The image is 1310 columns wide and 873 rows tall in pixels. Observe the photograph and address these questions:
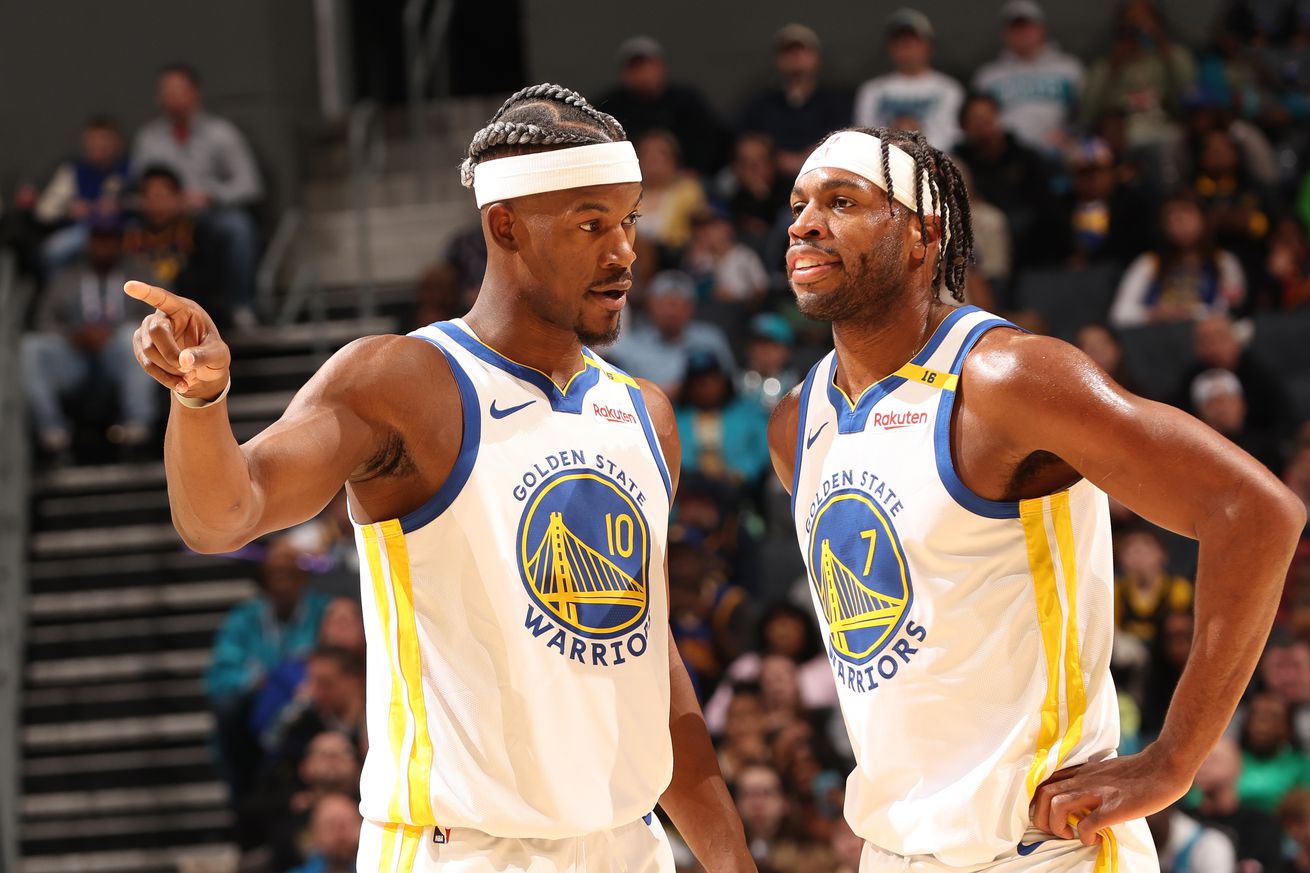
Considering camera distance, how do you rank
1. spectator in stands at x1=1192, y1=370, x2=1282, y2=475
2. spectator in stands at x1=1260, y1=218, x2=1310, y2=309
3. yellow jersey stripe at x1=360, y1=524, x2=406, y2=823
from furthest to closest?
spectator in stands at x1=1260, y1=218, x2=1310, y2=309, spectator in stands at x1=1192, y1=370, x2=1282, y2=475, yellow jersey stripe at x1=360, y1=524, x2=406, y2=823

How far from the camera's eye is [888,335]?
155 inches

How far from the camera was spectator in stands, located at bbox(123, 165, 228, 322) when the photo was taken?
11.6 meters

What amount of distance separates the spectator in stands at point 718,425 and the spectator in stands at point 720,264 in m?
1.21

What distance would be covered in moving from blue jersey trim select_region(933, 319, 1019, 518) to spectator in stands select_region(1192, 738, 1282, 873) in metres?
4.19

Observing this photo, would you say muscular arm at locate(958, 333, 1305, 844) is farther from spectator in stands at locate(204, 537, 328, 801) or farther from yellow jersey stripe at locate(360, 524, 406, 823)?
spectator in stands at locate(204, 537, 328, 801)

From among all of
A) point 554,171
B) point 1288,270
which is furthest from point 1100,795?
point 1288,270

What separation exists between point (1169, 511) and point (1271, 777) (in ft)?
15.9

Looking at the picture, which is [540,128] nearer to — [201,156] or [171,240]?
[171,240]

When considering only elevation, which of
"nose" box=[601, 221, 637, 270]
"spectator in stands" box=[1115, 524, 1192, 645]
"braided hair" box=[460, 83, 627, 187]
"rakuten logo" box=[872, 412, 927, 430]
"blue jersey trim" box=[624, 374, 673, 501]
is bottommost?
"spectator in stands" box=[1115, 524, 1192, 645]

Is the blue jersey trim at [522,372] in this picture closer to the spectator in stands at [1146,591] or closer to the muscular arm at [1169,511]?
the muscular arm at [1169,511]

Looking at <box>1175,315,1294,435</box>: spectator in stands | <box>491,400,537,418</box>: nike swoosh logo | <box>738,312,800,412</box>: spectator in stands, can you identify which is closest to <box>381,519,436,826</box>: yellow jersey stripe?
<box>491,400,537,418</box>: nike swoosh logo

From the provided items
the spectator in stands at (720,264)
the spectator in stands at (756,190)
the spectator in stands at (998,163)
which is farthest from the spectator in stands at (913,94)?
the spectator in stands at (720,264)

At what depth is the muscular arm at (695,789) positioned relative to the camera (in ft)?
13.9

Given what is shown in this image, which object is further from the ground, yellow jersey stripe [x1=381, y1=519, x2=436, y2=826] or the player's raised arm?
the player's raised arm
